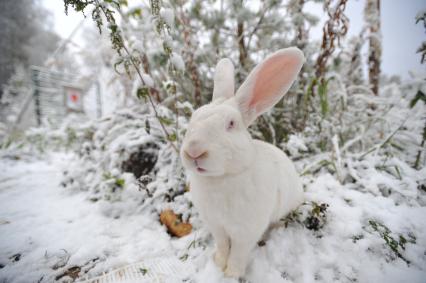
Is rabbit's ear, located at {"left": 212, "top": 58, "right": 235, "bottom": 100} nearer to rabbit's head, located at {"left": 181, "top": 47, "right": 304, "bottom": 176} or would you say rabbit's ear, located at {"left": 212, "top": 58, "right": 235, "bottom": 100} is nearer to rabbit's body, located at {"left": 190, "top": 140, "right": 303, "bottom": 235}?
rabbit's head, located at {"left": 181, "top": 47, "right": 304, "bottom": 176}

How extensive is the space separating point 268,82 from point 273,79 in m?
0.03

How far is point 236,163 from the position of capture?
3.25ft

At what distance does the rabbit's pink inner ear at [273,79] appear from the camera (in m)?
1.12

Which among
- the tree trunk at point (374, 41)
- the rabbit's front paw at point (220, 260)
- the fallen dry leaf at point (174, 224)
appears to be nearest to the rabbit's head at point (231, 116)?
the rabbit's front paw at point (220, 260)

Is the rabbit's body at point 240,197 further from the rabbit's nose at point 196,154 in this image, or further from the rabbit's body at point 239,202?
the rabbit's nose at point 196,154

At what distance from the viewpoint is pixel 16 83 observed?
906 centimetres

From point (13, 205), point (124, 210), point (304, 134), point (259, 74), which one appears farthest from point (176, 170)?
point (13, 205)

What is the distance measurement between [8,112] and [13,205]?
31.9 feet

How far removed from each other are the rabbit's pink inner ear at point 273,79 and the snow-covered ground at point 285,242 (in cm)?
74

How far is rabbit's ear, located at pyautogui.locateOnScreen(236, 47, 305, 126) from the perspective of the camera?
1.11 metres

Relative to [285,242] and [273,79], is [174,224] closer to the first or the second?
[285,242]

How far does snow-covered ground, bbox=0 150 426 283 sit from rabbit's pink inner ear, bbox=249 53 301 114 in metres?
0.74

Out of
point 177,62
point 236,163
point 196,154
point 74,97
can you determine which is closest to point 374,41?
point 177,62

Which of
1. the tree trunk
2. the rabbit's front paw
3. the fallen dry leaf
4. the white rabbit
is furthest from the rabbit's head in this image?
the tree trunk
